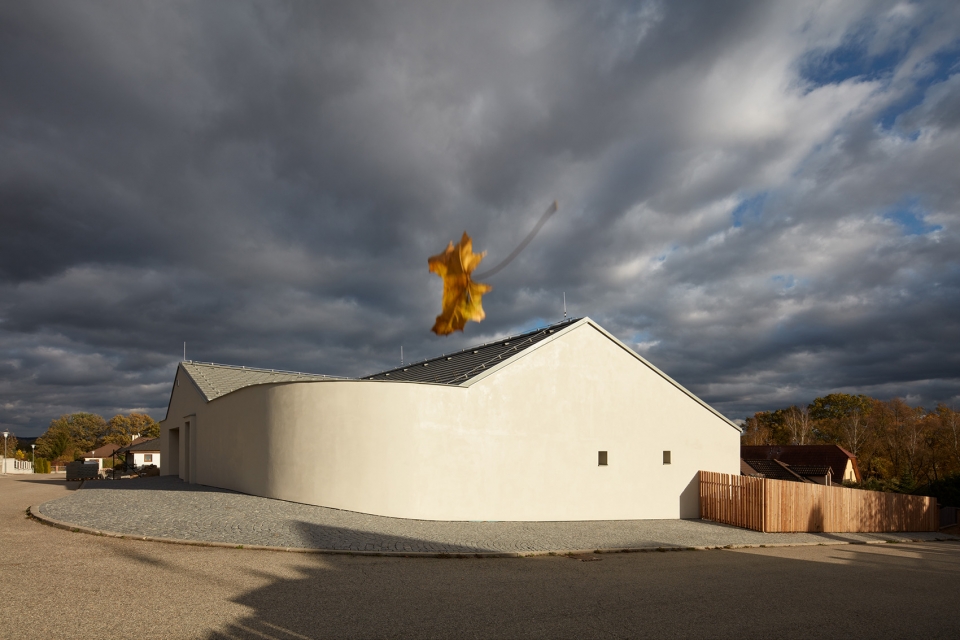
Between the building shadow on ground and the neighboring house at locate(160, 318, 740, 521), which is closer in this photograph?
the building shadow on ground

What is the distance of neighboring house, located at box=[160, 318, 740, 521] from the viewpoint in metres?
15.3

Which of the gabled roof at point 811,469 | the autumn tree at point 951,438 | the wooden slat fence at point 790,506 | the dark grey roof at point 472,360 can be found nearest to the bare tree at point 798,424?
the autumn tree at point 951,438

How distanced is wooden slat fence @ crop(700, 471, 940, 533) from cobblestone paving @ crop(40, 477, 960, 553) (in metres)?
0.57

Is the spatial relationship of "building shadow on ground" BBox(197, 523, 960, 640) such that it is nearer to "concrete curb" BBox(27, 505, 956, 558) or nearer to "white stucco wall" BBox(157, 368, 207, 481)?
"concrete curb" BBox(27, 505, 956, 558)

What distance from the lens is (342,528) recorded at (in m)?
12.8

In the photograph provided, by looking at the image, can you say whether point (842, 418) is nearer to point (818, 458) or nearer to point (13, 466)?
point (818, 458)

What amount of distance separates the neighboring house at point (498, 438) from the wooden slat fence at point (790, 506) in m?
0.94

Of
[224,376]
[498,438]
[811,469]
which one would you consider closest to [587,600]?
[498,438]

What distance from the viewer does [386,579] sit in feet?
29.0

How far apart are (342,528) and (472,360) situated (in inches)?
337

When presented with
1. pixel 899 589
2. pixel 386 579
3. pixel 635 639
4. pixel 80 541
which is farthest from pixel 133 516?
pixel 899 589

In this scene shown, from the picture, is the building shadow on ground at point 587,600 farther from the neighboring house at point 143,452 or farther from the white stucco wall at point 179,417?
the neighboring house at point 143,452

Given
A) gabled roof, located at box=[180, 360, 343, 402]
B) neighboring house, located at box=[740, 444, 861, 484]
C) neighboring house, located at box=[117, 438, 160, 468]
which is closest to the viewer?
gabled roof, located at box=[180, 360, 343, 402]

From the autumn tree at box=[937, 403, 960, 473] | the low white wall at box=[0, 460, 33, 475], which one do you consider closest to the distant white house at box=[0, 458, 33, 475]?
the low white wall at box=[0, 460, 33, 475]
